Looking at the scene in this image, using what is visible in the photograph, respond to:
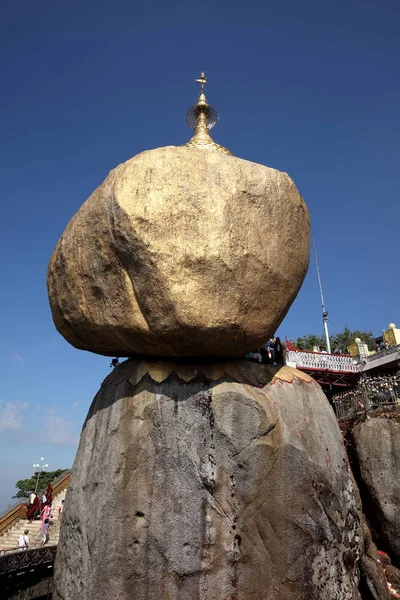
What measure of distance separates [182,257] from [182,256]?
0.01m

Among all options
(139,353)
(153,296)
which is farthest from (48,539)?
(153,296)

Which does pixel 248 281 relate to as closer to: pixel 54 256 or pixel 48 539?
pixel 54 256

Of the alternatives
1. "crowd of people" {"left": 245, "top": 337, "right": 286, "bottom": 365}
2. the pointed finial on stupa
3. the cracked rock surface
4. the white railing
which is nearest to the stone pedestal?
"crowd of people" {"left": 245, "top": 337, "right": 286, "bottom": 365}

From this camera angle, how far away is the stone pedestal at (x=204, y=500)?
4422 millimetres

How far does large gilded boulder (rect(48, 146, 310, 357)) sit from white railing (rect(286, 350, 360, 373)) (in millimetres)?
14626

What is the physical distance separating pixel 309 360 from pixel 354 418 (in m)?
10.2

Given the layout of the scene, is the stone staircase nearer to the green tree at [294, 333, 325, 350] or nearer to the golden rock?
the golden rock

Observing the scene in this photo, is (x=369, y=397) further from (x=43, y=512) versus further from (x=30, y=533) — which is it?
(x=30, y=533)

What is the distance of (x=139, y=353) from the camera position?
5242 millimetres

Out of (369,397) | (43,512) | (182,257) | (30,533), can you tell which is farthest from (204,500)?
(30,533)

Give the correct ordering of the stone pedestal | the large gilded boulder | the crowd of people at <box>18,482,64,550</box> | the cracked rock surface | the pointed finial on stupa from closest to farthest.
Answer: the stone pedestal < the large gilded boulder < the pointed finial on stupa < the cracked rock surface < the crowd of people at <box>18,482,64,550</box>

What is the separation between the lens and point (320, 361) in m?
19.7

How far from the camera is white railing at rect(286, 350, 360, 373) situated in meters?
19.5

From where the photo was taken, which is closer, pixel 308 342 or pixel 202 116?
pixel 202 116
